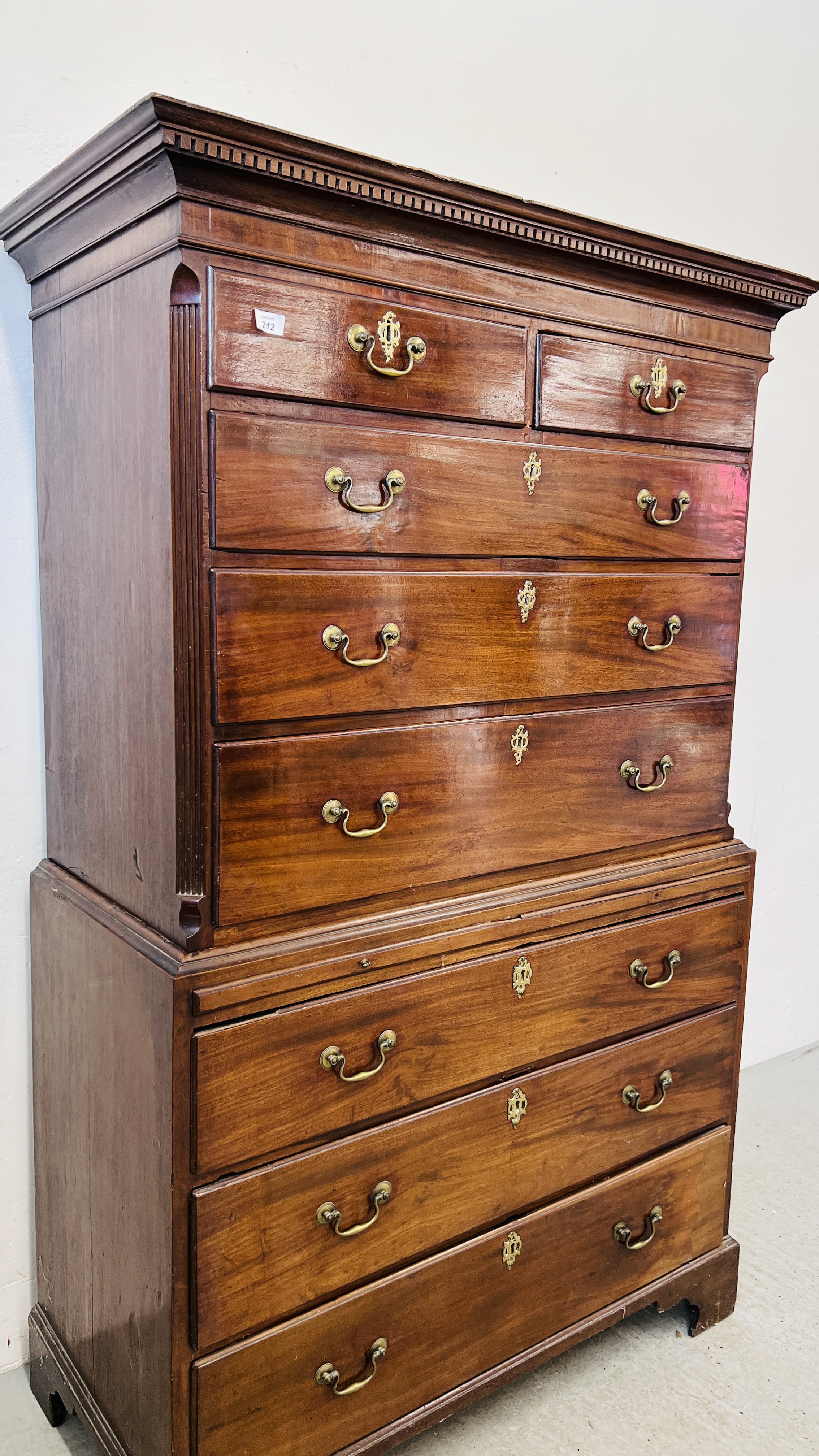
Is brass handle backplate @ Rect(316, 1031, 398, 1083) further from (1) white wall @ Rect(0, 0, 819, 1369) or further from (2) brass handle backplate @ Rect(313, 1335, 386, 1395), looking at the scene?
(1) white wall @ Rect(0, 0, 819, 1369)

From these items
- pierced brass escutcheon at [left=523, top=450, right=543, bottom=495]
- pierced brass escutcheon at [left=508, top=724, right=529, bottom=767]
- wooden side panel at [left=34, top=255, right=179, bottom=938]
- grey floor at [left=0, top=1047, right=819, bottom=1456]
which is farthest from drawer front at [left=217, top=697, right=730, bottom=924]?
grey floor at [left=0, top=1047, right=819, bottom=1456]

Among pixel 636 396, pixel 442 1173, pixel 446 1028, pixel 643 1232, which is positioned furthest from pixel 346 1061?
pixel 636 396

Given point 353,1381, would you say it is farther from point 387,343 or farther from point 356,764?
point 387,343

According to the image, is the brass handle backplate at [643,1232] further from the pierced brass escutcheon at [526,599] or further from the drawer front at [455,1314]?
the pierced brass escutcheon at [526,599]

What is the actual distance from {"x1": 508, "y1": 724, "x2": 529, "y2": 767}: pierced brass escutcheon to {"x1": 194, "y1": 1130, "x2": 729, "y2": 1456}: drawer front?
76 cm

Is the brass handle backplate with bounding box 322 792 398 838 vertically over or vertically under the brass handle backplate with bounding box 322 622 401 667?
under

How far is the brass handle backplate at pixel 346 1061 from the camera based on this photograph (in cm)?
144

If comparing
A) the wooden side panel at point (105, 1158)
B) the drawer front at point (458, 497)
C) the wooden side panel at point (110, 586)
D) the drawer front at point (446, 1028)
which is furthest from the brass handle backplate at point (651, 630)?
the wooden side panel at point (105, 1158)

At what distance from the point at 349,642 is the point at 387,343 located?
0.39 meters

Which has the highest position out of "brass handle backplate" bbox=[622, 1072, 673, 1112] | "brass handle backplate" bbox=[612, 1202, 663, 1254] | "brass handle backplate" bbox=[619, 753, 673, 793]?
"brass handle backplate" bbox=[619, 753, 673, 793]

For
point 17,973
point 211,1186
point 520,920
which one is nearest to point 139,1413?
point 211,1186

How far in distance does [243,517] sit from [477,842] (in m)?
0.61

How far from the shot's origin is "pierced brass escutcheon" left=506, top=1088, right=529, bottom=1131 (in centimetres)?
167

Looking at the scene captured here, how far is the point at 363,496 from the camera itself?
141 centimetres
